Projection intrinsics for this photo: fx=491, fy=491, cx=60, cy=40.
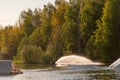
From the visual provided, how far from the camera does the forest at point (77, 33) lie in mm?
98625

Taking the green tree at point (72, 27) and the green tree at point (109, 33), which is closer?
the green tree at point (109, 33)

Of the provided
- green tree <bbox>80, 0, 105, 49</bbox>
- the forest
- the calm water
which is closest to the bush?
the forest

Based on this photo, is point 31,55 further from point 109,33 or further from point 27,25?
point 27,25

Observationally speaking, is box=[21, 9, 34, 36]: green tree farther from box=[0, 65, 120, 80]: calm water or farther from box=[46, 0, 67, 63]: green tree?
box=[0, 65, 120, 80]: calm water

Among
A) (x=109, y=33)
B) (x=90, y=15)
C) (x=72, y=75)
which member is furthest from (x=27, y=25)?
(x=72, y=75)

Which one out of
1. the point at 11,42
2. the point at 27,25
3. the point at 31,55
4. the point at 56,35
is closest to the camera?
the point at 31,55

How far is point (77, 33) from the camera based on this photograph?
4626 inches

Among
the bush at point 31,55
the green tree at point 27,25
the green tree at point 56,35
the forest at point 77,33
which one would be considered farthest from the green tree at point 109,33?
the green tree at point 27,25

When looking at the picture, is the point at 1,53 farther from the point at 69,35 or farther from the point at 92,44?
the point at 92,44

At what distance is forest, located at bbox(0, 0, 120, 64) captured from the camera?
324ft

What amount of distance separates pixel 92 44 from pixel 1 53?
49.5 meters

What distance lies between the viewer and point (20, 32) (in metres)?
164

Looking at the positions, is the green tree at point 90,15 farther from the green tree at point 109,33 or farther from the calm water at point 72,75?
the calm water at point 72,75

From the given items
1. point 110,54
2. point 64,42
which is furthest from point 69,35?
point 110,54
